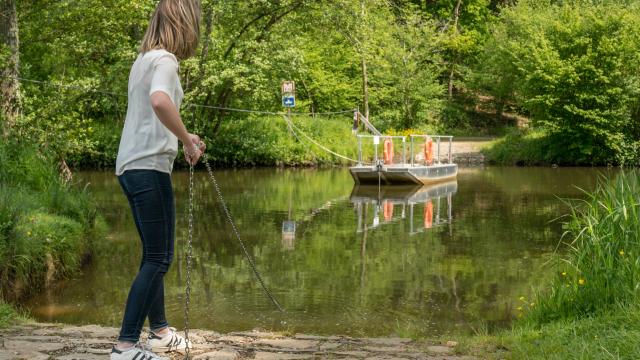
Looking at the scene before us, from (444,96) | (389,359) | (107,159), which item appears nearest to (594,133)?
(444,96)

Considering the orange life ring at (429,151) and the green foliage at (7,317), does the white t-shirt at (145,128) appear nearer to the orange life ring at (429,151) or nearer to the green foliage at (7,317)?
the green foliage at (7,317)

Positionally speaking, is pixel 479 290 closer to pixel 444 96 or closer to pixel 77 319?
pixel 77 319

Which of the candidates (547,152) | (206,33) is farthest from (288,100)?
(547,152)

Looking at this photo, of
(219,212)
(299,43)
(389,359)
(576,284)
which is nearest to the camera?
(389,359)

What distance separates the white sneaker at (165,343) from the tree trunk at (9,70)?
7831mm

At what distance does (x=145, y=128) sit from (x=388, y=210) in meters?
13.4

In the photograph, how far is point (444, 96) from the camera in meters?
42.7

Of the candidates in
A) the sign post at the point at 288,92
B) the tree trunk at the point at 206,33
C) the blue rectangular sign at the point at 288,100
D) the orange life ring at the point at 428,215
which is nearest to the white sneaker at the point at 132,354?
the orange life ring at the point at 428,215

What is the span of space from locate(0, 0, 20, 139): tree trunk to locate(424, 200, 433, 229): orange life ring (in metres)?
6.70

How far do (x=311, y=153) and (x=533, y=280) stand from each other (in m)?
20.5

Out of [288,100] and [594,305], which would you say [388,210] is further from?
[594,305]

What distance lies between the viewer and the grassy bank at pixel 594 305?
183 inches

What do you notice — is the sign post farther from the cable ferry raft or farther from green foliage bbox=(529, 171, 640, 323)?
green foliage bbox=(529, 171, 640, 323)

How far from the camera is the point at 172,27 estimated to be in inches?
164
